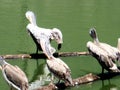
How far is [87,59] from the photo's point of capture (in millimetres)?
13523

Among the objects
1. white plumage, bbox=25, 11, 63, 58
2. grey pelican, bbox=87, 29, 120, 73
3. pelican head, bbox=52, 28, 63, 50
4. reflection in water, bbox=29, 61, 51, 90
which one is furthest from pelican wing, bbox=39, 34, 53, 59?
grey pelican, bbox=87, 29, 120, 73

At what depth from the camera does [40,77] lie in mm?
11789

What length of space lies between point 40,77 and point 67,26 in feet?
21.3

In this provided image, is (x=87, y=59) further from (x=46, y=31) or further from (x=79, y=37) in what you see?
(x=79, y=37)

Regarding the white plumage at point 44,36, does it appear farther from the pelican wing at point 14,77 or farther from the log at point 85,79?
the pelican wing at point 14,77

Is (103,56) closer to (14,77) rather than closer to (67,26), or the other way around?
(14,77)

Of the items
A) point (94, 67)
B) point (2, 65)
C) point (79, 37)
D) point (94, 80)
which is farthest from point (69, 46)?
point (2, 65)

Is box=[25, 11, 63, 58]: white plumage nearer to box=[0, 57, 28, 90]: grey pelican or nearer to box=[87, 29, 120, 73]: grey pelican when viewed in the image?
box=[87, 29, 120, 73]: grey pelican

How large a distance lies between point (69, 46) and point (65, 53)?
1589 mm

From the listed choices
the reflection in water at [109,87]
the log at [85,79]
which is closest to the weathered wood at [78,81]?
the log at [85,79]

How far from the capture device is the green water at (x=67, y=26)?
40.8 ft

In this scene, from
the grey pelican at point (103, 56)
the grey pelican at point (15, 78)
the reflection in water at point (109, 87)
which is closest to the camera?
the grey pelican at point (15, 78)

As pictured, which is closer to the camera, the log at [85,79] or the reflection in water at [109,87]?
the log at [85,79]

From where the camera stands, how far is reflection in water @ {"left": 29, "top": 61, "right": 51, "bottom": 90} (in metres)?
11.0
